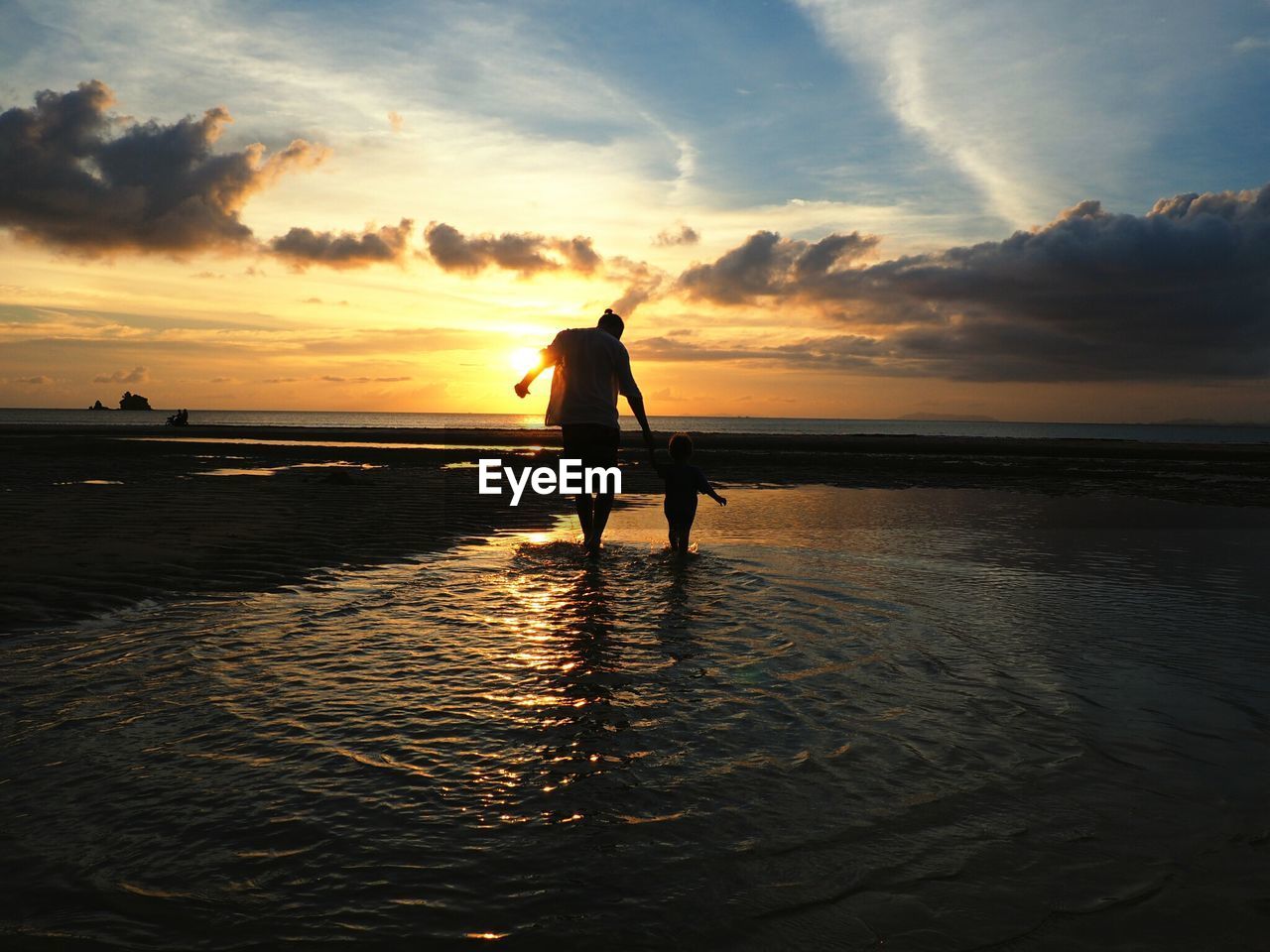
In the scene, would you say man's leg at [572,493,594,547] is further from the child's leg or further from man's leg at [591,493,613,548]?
the child's leg

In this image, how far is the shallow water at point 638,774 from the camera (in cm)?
242

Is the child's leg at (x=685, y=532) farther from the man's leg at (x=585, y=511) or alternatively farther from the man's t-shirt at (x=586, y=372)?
the man's t-shirt at (x=586, y=372)

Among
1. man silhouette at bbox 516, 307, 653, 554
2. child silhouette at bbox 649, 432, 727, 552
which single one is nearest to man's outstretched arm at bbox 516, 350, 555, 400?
man silhouette at bbox 516, 307, 653, 554

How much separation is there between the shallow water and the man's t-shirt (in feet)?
9.37

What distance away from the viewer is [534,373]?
31.2ft

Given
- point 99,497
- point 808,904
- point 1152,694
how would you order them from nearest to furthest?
point 808,904 < point 1152,694 < point 99,497

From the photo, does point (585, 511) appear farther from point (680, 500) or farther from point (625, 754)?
point (625, 754)

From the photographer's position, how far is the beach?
7.98ft

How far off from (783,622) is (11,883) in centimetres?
474

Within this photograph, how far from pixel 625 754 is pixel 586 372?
6118 mm

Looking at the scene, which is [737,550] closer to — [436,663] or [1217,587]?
[1217,587]

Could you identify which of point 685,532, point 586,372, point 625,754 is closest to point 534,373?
point 586,372

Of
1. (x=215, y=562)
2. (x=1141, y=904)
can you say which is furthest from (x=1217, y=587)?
(x=215, y=562)

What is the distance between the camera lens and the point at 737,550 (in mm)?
9914
